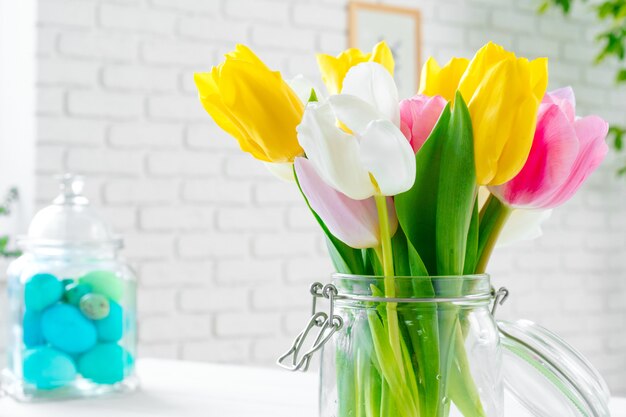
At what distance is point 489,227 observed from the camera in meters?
0.62

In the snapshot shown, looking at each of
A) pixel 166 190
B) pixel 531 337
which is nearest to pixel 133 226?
pixel 166 190

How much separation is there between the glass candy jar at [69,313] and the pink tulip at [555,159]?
1.98 ft

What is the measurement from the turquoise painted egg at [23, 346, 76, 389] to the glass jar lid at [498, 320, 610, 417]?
1.86 ft

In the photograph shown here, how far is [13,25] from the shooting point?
2.35 m

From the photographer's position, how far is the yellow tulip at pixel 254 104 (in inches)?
22.9

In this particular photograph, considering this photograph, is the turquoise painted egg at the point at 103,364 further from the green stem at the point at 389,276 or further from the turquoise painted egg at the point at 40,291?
the green stem at the point at 389,276

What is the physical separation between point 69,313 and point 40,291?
0.15 ft

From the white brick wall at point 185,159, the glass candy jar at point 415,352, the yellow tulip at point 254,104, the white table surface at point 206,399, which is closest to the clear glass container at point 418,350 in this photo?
the glass candy jar at point 415,352

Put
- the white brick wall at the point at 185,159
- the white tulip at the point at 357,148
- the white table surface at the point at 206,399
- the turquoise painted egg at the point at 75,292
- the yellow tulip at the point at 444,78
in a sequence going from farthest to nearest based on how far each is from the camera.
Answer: the white brick wall at the point at 185,159, the turquoise painted egg at the point at 75,292, the white table surface at the point at 206,399, the yellow tulip at the point at 444,78, the white tulip at the point at 357,148

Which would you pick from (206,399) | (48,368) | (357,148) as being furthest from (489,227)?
(48,368)

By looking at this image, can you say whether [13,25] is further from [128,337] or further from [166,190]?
[128,337]

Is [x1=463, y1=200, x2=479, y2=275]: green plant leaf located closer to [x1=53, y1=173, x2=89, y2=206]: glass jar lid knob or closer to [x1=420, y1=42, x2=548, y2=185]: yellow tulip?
[x1=420, y1=42, x2=548, y2=185]: yellow tulip

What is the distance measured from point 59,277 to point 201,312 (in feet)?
4.69

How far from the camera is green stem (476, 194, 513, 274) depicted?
616 mm
